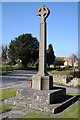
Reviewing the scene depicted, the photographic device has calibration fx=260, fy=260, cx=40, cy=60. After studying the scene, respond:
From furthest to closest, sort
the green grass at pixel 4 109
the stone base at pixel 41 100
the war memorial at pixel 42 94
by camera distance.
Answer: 1. the war memorial at pixel 42 94
2. the stone base at pixel 41 100
3. the green grass at pixel 4 109

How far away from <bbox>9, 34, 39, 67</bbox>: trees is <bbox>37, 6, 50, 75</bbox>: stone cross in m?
48.6

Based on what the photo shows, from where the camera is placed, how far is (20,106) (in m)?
13.4

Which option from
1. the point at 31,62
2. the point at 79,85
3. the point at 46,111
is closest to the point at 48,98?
the point at 46,111

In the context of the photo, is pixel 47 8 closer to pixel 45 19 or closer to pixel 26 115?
pixel 45 19

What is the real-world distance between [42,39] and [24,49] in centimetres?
4962

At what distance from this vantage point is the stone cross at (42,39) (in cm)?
1498

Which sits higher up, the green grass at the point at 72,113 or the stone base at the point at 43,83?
the stone base at the point at 43,83

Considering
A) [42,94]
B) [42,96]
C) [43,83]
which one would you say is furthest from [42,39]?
[42,96]

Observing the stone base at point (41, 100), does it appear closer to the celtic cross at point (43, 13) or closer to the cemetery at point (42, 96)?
the cemetery at point (42, 96)

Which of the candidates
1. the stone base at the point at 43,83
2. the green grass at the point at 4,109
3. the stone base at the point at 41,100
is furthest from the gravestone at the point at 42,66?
the green grass at the point at 4,109

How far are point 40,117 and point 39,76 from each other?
3.92 metres

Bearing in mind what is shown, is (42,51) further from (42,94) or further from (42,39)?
(42,94)

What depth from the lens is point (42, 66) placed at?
14961 millimetres

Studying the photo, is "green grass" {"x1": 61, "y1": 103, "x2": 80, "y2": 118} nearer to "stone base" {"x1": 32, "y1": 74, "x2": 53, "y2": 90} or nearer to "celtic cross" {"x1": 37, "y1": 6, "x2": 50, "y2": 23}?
"stone base" {"x1": 32, "y1": 74, "x2": 53, "y2": 90}
